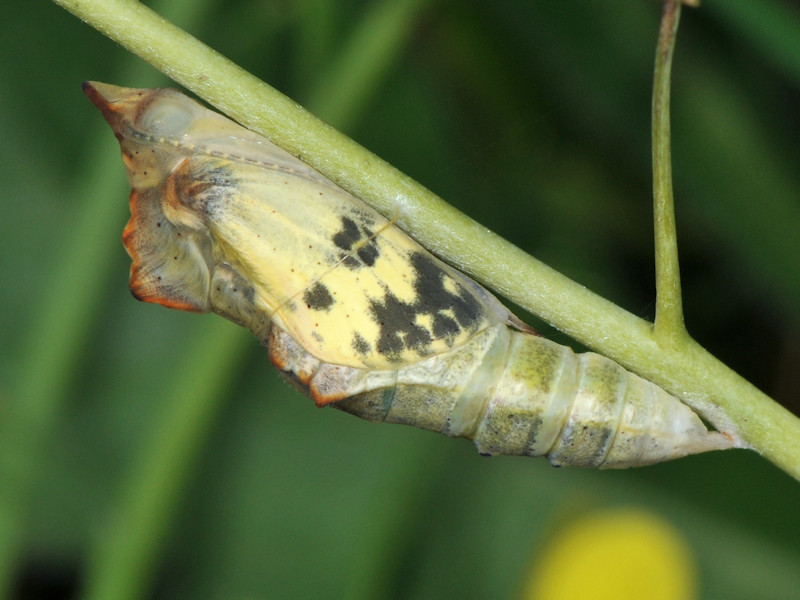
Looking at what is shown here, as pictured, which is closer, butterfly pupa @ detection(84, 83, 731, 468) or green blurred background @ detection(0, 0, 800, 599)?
butterfly pupa @ detection(84, 83, 731, 468)

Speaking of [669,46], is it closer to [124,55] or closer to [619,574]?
[619,574]

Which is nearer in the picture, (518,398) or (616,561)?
(518,398)

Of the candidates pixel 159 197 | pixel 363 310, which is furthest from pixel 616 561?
pixel 159 197

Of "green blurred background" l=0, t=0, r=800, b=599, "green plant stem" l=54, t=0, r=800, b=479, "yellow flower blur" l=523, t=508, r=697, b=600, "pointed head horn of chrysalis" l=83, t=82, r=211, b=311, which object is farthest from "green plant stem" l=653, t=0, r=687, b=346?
"yellow flower blur" l=523, t=508, r=697, b=600

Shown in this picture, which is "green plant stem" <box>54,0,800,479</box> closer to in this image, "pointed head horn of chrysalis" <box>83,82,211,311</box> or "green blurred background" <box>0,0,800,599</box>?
"pointed head horn of chrysalis" <box>83,82,211,311</box>

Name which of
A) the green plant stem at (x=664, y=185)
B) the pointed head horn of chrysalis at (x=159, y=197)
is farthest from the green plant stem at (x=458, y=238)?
the pointed head horn of chrysalis at (x=159, y=197)

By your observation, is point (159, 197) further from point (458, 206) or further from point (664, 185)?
point (458, 206)

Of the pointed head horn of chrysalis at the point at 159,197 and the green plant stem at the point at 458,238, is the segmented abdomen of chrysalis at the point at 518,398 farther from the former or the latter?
the pointed head horn of chrysalis at the point at 159,197
